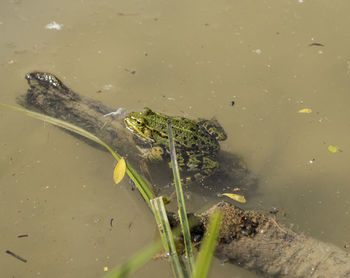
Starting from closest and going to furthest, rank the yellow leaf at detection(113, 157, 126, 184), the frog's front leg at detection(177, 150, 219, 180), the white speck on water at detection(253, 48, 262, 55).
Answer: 1. the yellow leaf at detection(113, 157, 126, 184)
2. the frog's front leg at detection(177, 150, 219, 180)
3. the white speck on water at detection(253, 48, 262, 55)

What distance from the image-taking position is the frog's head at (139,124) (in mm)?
4027

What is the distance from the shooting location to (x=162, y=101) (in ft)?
15.2

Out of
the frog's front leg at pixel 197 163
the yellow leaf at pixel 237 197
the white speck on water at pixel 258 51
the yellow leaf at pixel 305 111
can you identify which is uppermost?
the white speck on water at pixel 258 51

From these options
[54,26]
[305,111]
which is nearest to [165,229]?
[305,111]

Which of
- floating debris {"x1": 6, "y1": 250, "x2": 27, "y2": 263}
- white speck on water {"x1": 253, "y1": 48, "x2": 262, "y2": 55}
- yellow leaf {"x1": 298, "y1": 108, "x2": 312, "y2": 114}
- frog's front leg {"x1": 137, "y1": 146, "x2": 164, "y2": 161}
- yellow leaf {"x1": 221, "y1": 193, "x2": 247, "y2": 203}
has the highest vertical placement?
white speck on water {"x1": 253, "y1": 48, "x2": 262, "y2": 55}

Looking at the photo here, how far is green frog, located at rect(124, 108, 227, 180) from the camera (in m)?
3.85

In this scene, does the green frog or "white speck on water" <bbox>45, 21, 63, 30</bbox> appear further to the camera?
A: "white speck on water" <bbox>45, 21, 63, 30</bbox>

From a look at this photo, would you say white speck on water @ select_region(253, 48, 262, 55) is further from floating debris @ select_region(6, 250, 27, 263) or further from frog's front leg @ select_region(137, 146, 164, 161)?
floating debris @ select_region(6, 250, 27, 263)

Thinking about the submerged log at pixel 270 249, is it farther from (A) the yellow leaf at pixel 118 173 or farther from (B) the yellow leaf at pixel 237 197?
(A) the yellow leaf at pixel 118 173

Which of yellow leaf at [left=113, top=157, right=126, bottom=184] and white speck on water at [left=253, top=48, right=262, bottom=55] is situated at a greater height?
white speck on water at [left=253, top=48, right=262, bottom=55]

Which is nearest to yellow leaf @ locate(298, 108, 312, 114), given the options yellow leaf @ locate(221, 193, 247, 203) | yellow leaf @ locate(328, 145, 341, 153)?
yellow leaf @ locate(328, 145, 341, 153)

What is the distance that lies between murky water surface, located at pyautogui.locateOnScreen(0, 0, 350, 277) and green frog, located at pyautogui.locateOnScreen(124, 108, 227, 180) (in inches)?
17.2

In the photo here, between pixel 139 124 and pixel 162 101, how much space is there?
2.36 ft

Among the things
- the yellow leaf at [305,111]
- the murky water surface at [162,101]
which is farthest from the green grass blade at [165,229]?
the yellow leaf at [305,111]
